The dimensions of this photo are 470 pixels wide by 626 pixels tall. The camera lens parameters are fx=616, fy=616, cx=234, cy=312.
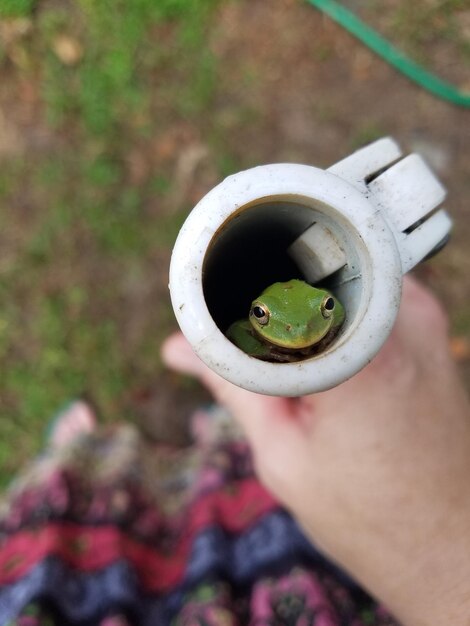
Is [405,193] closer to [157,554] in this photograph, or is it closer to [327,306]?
[327,306]

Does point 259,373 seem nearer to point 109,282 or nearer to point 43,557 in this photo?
point 43,557

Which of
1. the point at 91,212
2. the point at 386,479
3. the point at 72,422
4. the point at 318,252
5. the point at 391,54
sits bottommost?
the point at 386,479

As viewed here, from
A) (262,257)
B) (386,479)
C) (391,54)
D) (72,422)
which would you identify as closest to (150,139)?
(391,54)

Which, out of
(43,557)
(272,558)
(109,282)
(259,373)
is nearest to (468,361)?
(272,558)

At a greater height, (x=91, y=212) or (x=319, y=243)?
(x=91, y=212)

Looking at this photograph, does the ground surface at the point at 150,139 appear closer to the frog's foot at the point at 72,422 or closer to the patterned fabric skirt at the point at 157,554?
the frog's foot at the point at 72,422

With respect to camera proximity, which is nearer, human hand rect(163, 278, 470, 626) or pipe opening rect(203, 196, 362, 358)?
pipe opening rect(203, 196, 362, 358)

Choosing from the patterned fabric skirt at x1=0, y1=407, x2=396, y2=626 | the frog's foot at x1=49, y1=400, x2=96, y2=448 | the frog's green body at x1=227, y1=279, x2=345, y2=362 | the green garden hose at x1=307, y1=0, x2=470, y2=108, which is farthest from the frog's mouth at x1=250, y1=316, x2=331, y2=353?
the green garden hose at x1=307, y1=0, x2=470, y2=108

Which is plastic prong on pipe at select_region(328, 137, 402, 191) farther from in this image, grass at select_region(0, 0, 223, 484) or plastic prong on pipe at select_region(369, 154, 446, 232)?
grass at select_region(0, 0, 223, 484)

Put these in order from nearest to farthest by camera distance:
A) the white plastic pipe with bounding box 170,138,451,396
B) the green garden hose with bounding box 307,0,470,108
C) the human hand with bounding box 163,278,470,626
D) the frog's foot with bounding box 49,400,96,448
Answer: the white plastic pipe with bounding box 170,138,451,396
the human hand with bounding box 163,278,470,626
the frog's foot with bounding box 49,400,96,448
the green garden hose with bounding box 307,0,470,108
